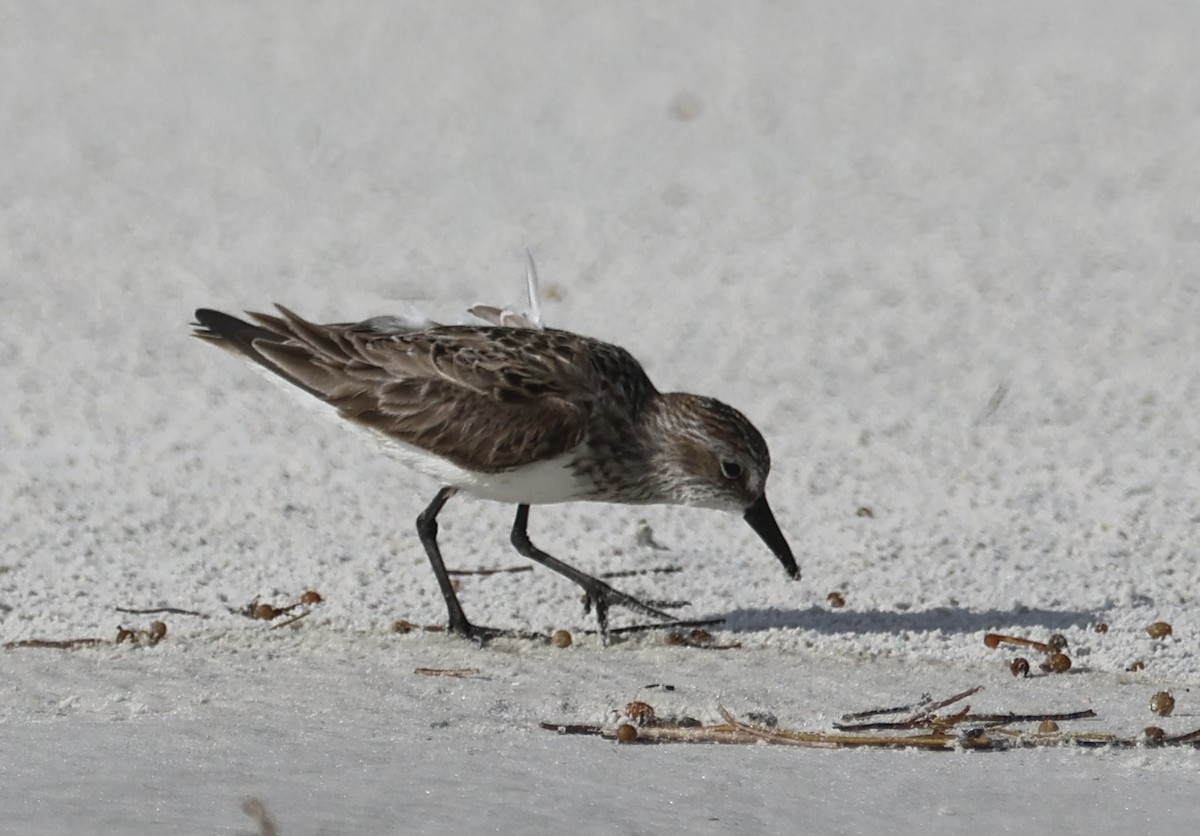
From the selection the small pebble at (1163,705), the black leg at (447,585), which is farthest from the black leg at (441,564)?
the small pebble at (1163,705)

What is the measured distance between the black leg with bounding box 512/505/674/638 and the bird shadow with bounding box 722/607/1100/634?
0.26 meters

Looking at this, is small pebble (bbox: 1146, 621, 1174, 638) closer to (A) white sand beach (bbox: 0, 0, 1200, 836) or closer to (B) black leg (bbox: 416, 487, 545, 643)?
(A) white sand beach (bbox: 0, 0, 1200, 836)

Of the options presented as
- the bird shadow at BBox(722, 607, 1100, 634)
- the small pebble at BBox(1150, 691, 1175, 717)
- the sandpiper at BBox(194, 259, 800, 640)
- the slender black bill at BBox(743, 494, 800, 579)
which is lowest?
the small pebble at BBox(1150, 691, 1175, 717)

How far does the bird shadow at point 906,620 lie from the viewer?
19.1 feet

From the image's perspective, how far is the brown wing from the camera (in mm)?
5742

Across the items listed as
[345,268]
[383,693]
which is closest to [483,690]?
[383,693]

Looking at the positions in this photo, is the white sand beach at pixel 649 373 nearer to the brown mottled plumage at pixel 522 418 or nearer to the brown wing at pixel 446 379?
the brown mottled plumage at pixel 522 418

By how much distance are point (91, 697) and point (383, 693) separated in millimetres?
728

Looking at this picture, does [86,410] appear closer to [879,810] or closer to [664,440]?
[664,440]

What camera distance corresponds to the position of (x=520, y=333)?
615 cm

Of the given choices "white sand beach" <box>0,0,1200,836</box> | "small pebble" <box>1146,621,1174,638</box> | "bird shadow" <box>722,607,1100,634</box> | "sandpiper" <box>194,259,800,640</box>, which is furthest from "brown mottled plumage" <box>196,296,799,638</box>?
"small pebble" <box>1146,621,1174,638</box>

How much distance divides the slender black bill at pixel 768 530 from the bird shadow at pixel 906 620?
156 millimetres

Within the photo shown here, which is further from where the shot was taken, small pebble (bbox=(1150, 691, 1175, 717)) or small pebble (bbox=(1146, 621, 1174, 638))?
small pebble (bbox=(1146, 621, 1174, 638))

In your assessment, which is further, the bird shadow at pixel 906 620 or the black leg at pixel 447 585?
the bird shadow at pixel 906 620
